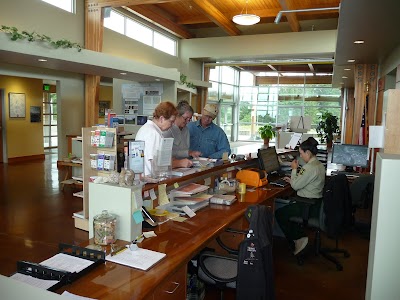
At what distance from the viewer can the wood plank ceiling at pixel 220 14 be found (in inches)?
A: 379

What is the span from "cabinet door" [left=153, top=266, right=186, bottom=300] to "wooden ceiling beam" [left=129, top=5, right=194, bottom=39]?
9744 millimetres

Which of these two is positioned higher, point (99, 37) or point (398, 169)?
point (99, 37)

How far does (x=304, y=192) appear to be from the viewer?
156 inches

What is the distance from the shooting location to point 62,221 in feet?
16.0

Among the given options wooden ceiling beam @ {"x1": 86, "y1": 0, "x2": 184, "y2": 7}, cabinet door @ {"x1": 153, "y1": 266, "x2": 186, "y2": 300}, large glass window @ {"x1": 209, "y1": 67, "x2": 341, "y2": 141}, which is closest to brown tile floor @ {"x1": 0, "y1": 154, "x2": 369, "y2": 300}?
cabinet door @ {"x1": 153, "y1": 266, "x2": 186, "y2": 300}

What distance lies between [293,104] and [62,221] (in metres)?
14.2

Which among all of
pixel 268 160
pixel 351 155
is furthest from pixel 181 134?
pixel 351 155

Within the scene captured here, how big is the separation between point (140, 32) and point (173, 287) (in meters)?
10.3

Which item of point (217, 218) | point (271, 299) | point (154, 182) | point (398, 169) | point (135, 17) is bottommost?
point (271, 299)

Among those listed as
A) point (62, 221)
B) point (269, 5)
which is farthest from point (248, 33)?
point (62, 221)

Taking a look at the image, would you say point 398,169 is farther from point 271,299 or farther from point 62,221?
point 62,221

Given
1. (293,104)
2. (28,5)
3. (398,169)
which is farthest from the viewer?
(293,104)

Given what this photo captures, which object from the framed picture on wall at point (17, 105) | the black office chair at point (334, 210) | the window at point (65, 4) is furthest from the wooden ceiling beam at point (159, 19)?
the black office chair at point (334, 210)

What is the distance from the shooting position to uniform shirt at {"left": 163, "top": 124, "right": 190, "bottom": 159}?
13.0ft
